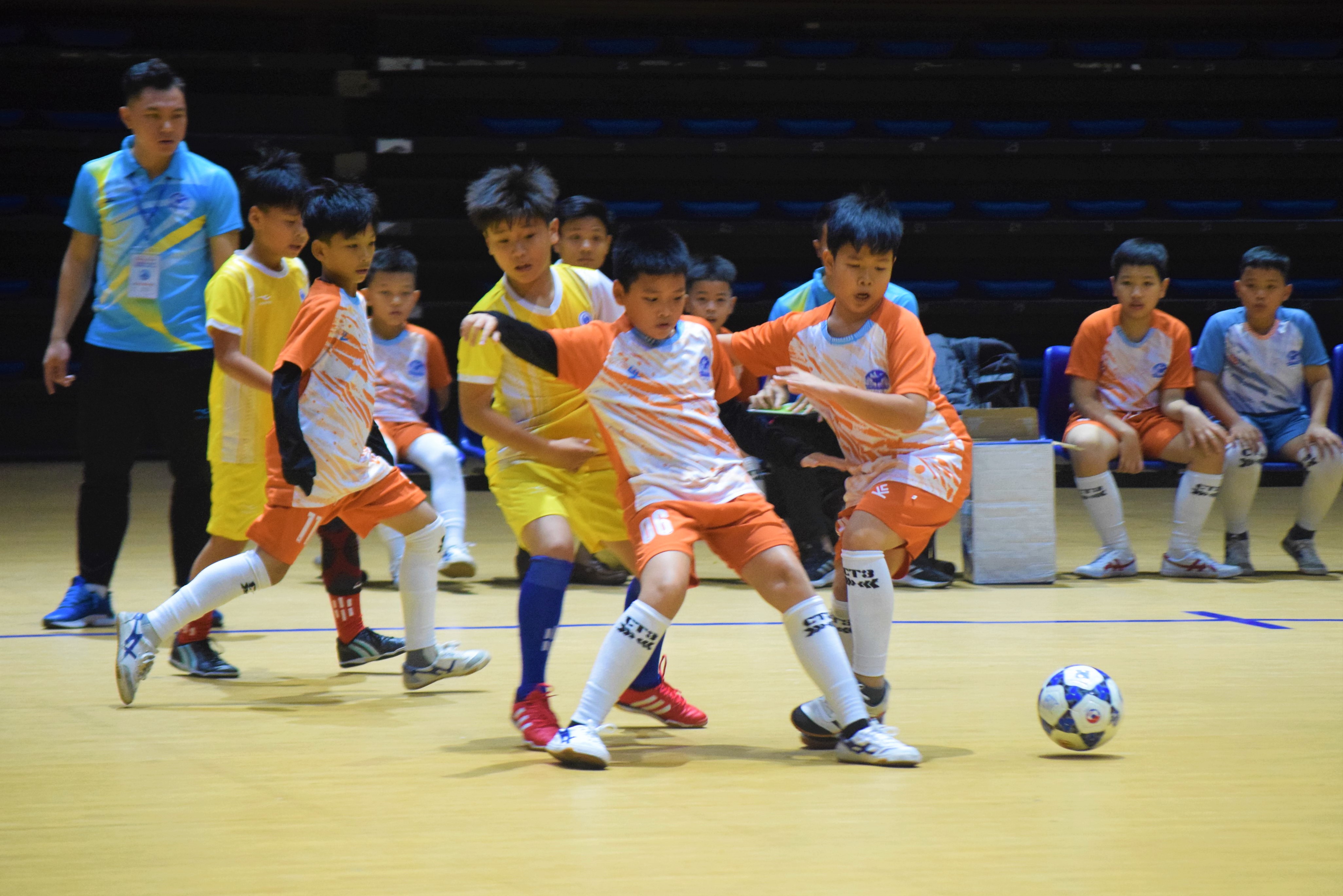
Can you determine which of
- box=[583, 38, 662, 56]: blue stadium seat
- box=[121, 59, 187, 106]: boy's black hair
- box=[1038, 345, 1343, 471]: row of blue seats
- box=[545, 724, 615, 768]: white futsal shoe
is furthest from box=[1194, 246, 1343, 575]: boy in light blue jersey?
box=[583, 38, 662, 56]: blue stadium seat

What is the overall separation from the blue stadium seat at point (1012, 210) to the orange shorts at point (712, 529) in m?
6.60

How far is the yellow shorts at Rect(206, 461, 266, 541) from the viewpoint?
11.7 feet

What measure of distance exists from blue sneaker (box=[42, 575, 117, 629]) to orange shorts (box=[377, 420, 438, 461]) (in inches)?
60.8

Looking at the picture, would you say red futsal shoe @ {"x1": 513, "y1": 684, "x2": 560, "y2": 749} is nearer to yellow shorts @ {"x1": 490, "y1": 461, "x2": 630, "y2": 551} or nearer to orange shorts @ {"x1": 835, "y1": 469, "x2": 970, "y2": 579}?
yellow shorts @ {"x1": 490, "y1": 461, "x2": 630, "y2": 551}

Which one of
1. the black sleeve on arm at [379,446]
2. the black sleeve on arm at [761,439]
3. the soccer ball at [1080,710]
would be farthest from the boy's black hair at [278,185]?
the soccer ball at [1080,710]

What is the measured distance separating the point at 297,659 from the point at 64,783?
1232mm

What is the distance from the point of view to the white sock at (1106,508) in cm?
513

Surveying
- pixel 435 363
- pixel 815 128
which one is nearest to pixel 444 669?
pixel 435 363

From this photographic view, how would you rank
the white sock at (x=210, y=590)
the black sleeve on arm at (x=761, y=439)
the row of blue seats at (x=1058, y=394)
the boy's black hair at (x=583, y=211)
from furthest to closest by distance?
the row of blue seats at (x=1058, y=394) → the boy's black hair at (x=583, y=211) → the black sleeve on arm at (x=761, y=439) → the white sock at (x=210, y=590)

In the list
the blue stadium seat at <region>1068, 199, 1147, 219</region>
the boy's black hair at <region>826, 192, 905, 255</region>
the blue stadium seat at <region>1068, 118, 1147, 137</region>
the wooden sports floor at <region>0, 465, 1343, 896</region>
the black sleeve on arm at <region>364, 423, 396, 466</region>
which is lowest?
the wooden sports floor at <region>0, 465, 1343, 896</region>

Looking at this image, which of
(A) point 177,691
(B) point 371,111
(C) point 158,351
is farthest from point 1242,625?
(B) point 371,111

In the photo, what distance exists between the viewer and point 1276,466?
18.2 feet

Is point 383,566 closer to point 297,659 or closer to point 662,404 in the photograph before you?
point 297,659

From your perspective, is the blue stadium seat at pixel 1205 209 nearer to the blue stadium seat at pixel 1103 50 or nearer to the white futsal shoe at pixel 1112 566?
the blue stadium seat at pixel 1103 50
